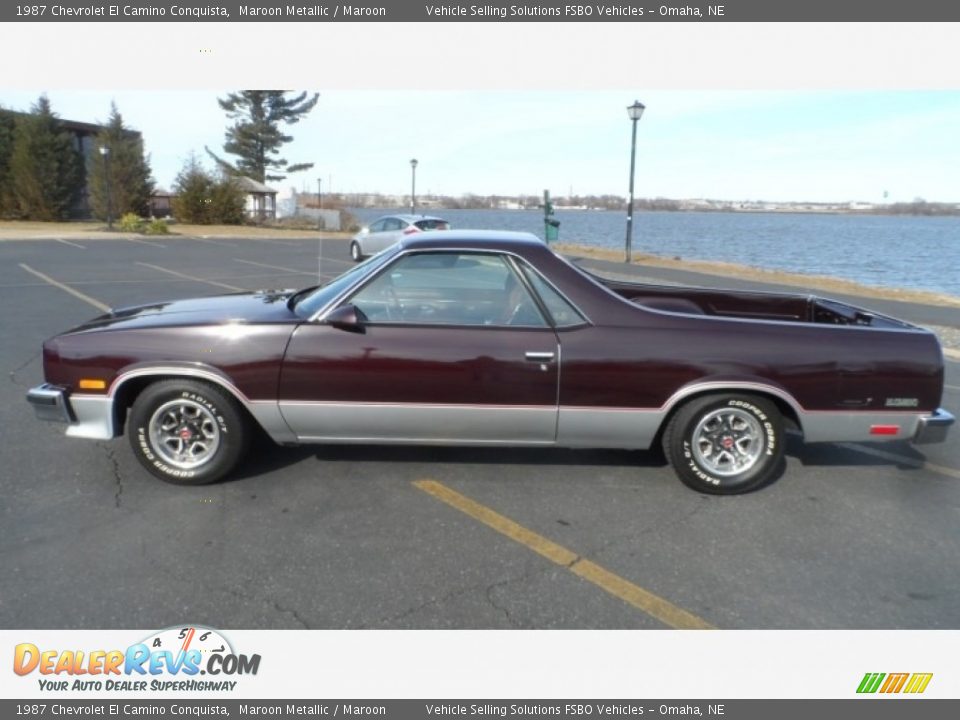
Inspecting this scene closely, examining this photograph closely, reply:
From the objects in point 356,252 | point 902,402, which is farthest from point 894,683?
point 356,252

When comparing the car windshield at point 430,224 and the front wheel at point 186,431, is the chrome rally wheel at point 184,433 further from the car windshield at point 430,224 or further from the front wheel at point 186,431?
the car windshield at point 430,224

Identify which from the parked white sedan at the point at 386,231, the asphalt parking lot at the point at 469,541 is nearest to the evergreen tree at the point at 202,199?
the parked white sedan at the point at 386,231

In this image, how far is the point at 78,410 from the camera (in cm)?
383

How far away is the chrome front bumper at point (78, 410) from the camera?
3805 millimetres

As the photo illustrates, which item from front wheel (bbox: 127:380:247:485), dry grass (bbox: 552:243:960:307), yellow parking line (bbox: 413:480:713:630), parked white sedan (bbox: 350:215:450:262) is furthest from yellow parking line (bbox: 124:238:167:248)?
yellow parking line (bbox: 413:480:713:630)

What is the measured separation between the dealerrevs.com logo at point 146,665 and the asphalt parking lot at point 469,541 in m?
0.12

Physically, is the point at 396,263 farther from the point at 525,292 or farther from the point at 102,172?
the point at 102,172

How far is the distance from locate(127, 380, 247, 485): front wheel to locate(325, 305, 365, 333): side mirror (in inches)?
31.1

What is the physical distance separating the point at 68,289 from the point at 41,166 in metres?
30.6

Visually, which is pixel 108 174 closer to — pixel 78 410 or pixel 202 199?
pixel 202 199

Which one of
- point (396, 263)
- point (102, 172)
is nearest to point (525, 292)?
point (396, 263)

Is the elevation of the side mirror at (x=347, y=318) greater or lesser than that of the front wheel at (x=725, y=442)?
greater

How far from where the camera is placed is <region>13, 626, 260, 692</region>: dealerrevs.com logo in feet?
8.11

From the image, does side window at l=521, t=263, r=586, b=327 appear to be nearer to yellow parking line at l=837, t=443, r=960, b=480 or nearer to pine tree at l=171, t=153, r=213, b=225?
yellow parking line at l=837, t=443, r=960, b=480
